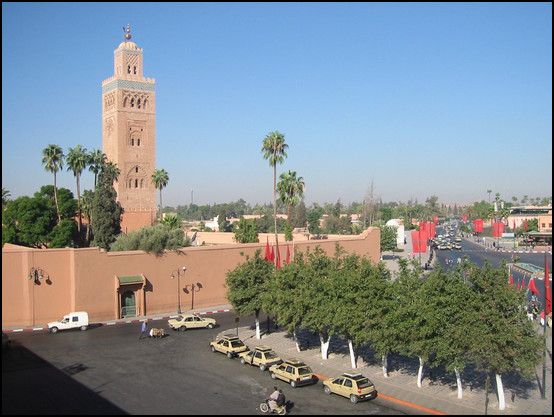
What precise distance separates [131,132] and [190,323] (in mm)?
37929

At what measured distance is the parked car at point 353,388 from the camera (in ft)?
66.3

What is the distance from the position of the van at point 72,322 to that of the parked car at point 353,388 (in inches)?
654

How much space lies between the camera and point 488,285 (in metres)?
20.3

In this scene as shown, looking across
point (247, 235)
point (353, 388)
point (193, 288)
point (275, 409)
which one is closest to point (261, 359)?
point (353, 388)

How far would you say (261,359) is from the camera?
965 inches

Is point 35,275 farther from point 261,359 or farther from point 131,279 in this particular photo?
point 261,359

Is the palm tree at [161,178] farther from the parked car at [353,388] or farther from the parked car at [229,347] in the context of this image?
the parked car at [353,388]

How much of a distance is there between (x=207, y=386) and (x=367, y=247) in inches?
1309

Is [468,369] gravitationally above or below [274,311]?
below

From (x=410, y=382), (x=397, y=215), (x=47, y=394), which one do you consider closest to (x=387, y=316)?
(x=410, y=382)

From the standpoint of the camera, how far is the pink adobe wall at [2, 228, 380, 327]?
3215 cm

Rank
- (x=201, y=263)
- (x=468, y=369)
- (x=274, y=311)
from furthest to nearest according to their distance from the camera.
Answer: (x=201, y=263) → (x=274, y=311) → (x=468, y=369)

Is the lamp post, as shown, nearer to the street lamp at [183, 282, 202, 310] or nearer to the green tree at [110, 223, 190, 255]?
the green tree at [110, 223, 190, 255]

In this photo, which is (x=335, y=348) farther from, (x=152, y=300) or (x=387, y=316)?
(x=152, y=300)
